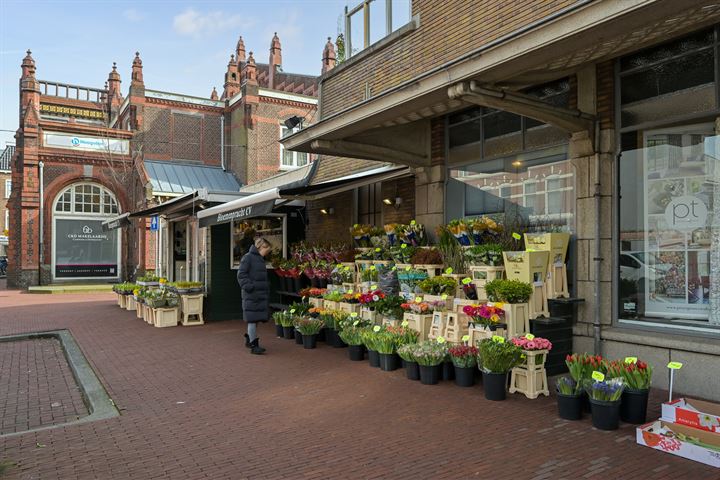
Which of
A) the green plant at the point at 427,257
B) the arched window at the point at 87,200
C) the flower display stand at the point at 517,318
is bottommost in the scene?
the flower display stand at the point at 517,318

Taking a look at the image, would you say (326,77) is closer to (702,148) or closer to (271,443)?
(702,148)

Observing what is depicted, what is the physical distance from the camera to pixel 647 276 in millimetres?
6332

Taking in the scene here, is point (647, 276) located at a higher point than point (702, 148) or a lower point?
lower

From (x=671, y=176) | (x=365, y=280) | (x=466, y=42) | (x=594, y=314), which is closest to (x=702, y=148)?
(x=671, y=176)

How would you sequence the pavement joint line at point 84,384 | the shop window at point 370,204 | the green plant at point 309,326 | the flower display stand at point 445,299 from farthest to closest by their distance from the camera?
the shop window at point 370,204 < the green plant at point 309,326 < the flower display stand at point 445,299 < the pavement joint line at point 84,384

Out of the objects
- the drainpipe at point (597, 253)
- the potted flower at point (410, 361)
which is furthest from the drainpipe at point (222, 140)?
the drainpipe at point (597, 253)

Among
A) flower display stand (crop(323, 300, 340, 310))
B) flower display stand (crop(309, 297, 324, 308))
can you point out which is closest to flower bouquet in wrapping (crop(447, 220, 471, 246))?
flower display stand (crop(323, 300, 340, 310))

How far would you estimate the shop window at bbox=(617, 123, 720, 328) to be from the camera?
5.86 meters

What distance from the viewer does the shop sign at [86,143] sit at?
26234mm

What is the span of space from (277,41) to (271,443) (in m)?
37.6

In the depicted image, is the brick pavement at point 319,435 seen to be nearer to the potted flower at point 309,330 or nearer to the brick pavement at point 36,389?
the brick pavement at point 36,389

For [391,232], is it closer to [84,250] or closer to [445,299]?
[445,299]

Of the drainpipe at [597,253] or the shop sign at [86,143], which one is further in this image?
the shop sign at [86,143]

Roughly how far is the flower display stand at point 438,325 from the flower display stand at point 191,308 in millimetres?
6802
